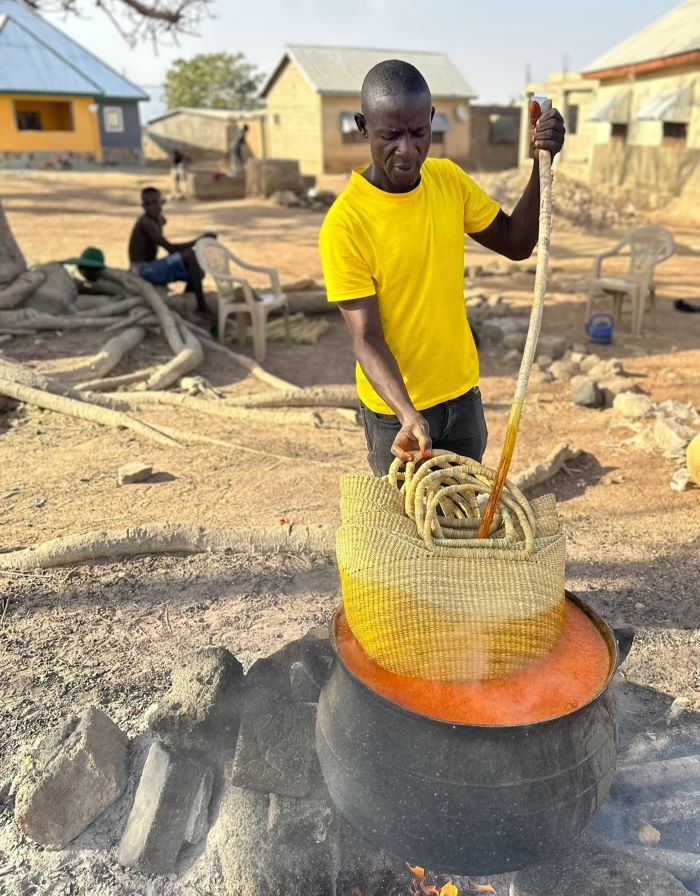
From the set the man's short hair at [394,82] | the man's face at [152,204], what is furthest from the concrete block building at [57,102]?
the man's short hair at [394,82]

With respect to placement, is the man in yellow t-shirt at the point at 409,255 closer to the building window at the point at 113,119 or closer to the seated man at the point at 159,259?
the seated man at the point at 159,259

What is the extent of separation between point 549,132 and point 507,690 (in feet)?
4.09

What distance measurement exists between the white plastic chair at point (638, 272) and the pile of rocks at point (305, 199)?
1132 centimetres

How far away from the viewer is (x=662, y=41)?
15.4 m

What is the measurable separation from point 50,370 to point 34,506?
2.14m

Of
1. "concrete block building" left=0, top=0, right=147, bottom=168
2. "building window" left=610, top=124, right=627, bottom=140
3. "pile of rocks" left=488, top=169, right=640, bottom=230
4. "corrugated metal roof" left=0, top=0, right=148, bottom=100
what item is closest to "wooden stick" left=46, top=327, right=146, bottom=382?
"pile of rocks" left=488, top=169, right=640, bottom=230

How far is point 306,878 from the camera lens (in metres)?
1.81

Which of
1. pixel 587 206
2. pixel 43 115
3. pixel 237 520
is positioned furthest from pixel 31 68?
pixel 237 520

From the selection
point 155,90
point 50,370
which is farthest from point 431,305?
point 155,90

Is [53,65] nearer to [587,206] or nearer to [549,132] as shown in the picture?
[587,206]

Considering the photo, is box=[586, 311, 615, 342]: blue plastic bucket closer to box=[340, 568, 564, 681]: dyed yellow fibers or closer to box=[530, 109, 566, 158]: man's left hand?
box=[530, 109, 566, 158]: man's left hand

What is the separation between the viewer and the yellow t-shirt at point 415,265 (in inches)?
78.6

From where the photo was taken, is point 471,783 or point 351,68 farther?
point 351,68

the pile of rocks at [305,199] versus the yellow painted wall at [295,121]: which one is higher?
the yellow painted wall at [295,121]
